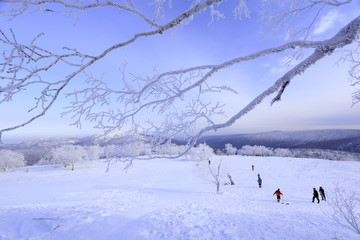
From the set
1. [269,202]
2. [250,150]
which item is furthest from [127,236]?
[250,150]

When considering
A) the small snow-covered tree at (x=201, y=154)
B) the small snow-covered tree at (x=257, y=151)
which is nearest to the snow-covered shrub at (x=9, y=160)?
the small snow-covered tree at (x=201, y=154)

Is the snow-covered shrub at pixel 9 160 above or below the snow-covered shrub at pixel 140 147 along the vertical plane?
→ below

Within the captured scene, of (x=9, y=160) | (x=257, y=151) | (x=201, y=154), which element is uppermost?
(x=201, y=154)

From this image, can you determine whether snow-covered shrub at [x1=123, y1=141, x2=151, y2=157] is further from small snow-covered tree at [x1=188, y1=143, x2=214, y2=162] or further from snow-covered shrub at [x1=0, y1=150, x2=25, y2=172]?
snow-covered shrub at [x1=0, y1=150, x2=25, y2=172]

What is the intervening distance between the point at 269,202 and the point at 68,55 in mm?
16904

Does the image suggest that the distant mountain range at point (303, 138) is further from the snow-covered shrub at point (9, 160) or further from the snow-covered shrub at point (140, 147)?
the snow-covered shrub at point (140, 147)

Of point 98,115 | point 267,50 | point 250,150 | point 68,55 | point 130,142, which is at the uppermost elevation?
point 267,50

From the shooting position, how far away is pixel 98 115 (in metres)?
2.58

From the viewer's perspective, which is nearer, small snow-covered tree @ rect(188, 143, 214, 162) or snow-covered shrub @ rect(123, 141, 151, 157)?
snow-covered shrub @ rect(123, 141, 151, 157)

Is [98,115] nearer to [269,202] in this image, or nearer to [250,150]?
[269,202]

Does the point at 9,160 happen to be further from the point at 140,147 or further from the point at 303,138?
the point at 303,138

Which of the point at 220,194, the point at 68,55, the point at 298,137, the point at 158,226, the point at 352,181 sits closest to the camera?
the point at 68,55

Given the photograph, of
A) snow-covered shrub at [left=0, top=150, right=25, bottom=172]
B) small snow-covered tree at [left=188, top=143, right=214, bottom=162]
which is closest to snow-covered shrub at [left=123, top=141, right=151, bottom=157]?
small snow-covered tree at [left=188, top=143, right=214, bottom=162]

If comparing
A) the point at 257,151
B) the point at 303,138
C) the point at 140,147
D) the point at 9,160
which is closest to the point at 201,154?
the point at 140,147
